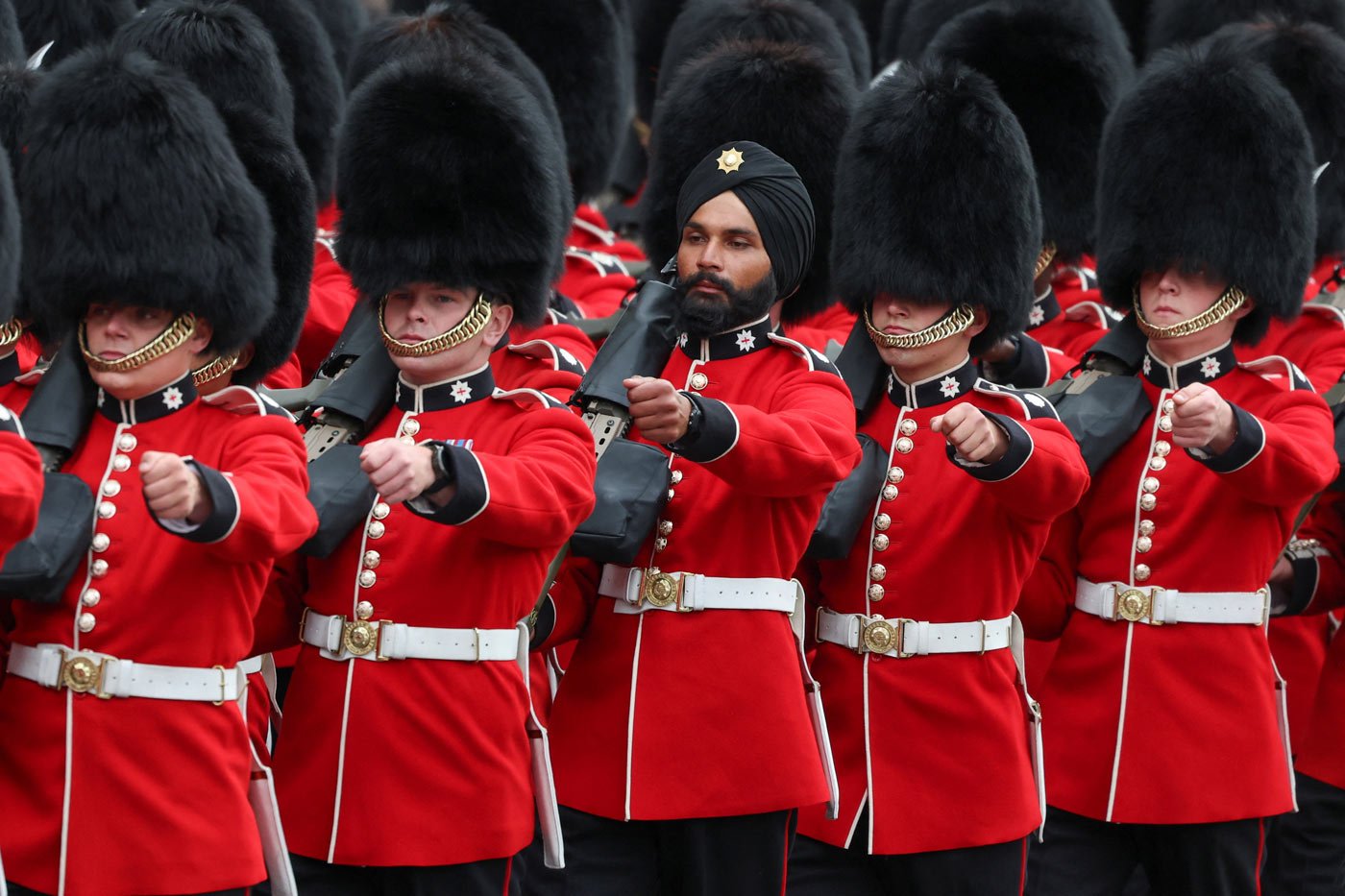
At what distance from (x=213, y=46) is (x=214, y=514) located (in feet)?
7.32

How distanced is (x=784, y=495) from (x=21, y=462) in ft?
4.30

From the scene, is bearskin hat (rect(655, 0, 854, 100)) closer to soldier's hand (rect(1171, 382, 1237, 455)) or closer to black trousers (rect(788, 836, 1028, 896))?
soldier's hand (rect(1171, 382, 1237, 455))

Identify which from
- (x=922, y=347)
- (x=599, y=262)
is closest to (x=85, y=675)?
(x=922, y=347)

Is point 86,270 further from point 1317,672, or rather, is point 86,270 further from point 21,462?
point 1317,672

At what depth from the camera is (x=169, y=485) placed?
301 cm

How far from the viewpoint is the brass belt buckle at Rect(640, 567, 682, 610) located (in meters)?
4.07

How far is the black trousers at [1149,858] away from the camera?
4.46m

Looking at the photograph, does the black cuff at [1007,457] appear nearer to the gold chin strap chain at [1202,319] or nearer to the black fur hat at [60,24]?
the gold chin strap chain at [1202,319]

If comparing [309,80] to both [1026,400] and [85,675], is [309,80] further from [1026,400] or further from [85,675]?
[85,675]

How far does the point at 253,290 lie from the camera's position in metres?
3.57

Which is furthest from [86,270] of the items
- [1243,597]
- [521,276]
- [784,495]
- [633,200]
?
[633,200]

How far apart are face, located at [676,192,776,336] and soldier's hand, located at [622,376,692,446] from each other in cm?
50

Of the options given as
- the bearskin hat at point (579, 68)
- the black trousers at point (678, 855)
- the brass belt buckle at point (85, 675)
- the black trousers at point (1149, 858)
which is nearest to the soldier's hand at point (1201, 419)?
the black trousers at point (1149, 858)

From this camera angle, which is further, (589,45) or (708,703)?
(589,45)
